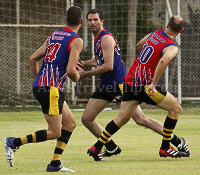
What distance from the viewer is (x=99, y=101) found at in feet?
21.7

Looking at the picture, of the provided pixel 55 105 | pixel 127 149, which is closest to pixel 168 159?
pixel 127 149

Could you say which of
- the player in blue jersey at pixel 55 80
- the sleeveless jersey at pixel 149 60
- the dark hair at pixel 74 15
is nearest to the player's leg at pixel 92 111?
the sleeveless jersey at pixel 149 60

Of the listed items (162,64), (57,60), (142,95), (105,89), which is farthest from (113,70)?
(57,60)

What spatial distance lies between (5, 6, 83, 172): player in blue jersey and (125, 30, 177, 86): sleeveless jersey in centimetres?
120

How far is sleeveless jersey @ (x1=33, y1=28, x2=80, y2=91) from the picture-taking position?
5.28m

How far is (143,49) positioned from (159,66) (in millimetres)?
611

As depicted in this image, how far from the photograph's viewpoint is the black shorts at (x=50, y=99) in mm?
5215

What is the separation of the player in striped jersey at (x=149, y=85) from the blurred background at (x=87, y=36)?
10783 millimetres

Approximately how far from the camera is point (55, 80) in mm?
5293

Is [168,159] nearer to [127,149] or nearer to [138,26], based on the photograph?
[127,149]

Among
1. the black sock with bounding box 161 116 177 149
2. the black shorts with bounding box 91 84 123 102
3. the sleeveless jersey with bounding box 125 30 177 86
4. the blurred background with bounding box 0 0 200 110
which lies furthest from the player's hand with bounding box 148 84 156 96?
the blurred background with bounding box 0 0 200 110

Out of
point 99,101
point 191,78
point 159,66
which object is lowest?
point 191,78

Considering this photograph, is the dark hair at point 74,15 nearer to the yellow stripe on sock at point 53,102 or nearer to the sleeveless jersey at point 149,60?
the yellow stripe on sock at point 53,102

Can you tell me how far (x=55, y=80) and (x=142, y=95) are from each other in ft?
4.50
